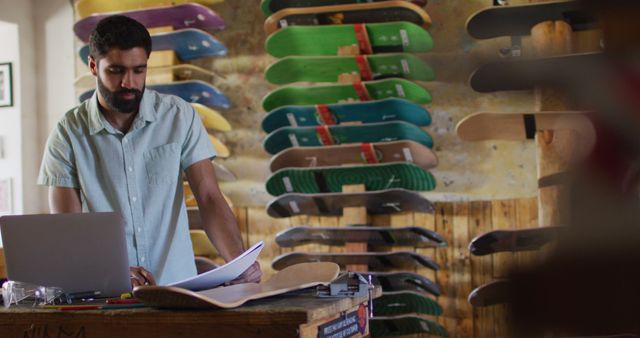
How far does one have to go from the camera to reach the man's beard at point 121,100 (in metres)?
2.53

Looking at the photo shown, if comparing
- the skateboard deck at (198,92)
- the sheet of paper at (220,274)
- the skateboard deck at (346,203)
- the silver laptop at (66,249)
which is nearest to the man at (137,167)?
the silver laptop at (66,249)

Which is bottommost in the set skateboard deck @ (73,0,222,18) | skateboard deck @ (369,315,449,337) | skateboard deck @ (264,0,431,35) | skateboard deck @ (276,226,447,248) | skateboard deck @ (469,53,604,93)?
skateboard deck @ (369,315,449,337)

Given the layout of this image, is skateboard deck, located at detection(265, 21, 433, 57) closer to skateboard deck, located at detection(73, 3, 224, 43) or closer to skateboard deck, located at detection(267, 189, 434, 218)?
skateboard deck, located at detection(73, 3, 224, 43)

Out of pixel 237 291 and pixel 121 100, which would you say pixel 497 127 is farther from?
pixel 237 291

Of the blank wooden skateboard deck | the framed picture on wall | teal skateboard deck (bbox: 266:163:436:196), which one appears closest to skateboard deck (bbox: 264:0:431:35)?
teal skateboard deck (bbox: 266:163:436:196)

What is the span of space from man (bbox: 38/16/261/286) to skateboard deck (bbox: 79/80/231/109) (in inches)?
84.8

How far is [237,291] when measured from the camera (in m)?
1.80

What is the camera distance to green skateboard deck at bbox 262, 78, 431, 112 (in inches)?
179

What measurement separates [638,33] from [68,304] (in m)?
1.85

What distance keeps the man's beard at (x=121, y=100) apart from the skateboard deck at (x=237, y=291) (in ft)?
2.77

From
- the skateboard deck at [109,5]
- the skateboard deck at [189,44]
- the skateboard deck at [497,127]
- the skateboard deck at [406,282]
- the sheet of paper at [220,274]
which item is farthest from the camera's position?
the skateboard deck at [109,5]

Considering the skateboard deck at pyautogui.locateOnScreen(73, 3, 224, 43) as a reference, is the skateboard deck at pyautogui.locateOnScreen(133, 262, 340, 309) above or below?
below

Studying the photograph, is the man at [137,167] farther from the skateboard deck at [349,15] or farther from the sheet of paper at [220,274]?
the skateboard deck at [349,15]

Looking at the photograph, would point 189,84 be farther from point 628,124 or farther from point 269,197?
Answer: point 628,124
